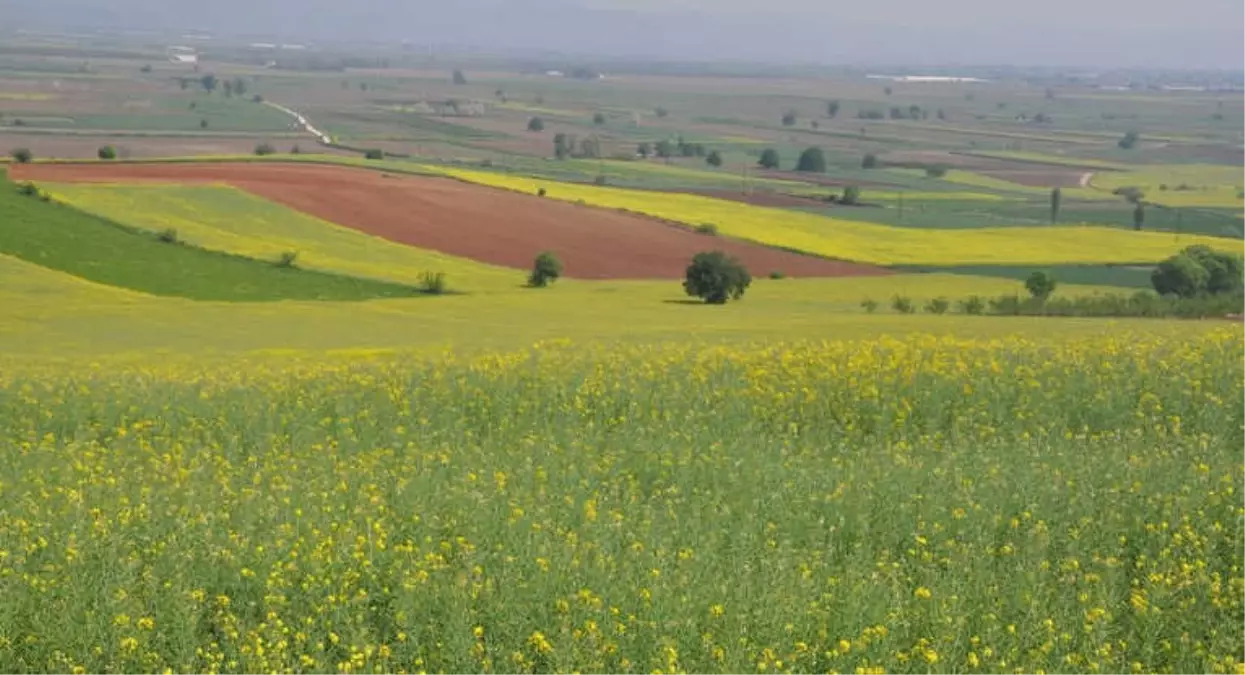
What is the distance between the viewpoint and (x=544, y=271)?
6369 cm

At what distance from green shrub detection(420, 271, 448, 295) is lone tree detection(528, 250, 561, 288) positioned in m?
4.87

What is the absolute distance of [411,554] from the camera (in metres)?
12.4

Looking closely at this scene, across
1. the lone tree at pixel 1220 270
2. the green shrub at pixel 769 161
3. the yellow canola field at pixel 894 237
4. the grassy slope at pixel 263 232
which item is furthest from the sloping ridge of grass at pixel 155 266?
the green shrub at pixel 769 161

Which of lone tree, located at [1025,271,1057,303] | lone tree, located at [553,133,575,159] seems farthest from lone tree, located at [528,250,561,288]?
lone tree, located at [553,133,575,159]

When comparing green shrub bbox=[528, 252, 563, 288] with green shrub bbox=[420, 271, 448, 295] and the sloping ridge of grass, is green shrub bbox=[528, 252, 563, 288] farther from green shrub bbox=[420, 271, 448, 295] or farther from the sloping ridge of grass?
the sloping ridge of grass

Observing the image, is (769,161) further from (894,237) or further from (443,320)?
(443,320)

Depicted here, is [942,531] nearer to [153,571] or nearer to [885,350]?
[153,571]

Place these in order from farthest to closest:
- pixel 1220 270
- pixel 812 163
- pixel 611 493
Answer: pixel 812 163 → pixel 1220 270 → pixel 611 493

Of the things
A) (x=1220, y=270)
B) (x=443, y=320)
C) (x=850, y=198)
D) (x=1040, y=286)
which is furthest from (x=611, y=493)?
(x=850, y=198)

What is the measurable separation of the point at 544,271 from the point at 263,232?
14544 millimetres

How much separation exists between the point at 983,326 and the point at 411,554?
2405 centimetres

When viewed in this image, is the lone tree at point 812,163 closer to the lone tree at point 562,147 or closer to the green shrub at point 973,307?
the lone tree at point 562,147

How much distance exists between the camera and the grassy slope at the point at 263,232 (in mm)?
63844

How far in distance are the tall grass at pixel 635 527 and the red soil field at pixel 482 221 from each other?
46779 millimetres
